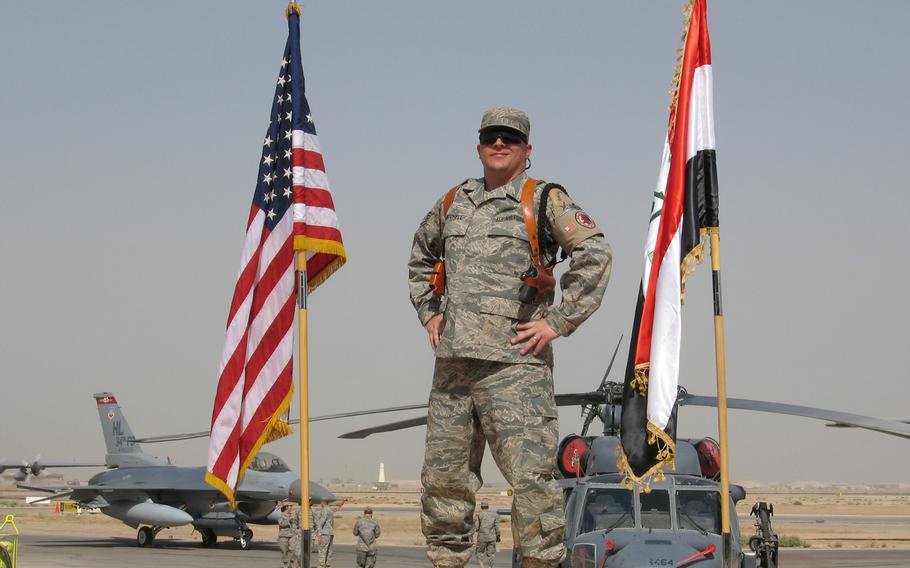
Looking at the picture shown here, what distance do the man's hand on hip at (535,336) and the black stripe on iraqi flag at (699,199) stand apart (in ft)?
4.80

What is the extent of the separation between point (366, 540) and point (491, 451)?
15.7 metres

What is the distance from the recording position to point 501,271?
4480 mm

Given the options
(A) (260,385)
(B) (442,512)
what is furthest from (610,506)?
(B) (442,512)

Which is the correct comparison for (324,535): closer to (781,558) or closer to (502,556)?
(502,556)

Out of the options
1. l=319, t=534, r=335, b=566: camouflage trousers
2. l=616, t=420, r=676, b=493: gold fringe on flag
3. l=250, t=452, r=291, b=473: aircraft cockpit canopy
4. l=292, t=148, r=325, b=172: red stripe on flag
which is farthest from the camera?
l=250, t=452, r=291, b=473: aircraft cockpit canopy

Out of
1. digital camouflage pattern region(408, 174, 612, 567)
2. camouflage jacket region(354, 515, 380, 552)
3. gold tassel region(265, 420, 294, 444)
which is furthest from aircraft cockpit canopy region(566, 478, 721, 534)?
camouflage jacket region(354, 515, 380, 552)

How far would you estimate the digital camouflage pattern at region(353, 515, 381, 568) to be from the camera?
768 inches

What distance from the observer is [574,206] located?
449 cm

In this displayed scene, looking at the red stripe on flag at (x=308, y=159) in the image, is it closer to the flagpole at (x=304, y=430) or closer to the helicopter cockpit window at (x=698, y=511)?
the flagpole at (x=304, y=430)

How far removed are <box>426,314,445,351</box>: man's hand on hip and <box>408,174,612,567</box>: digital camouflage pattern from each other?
33mm

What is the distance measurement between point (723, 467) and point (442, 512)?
1.50 meters

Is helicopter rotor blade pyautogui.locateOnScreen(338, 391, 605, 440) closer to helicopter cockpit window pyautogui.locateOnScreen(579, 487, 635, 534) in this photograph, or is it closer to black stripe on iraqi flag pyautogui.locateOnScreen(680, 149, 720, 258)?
helicopter cockpit window pyautogui.locateOnScreen(579, 487, 635, 534)

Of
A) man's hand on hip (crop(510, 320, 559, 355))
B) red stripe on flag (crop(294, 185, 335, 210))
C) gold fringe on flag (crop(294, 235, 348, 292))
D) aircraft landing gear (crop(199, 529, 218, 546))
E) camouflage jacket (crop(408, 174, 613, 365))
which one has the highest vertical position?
red stripe on flag (crop(294, 185, 335, 210))

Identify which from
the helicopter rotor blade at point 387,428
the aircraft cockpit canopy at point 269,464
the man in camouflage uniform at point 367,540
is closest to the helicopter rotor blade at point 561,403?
the helicopter rotor blade at point 387,428
